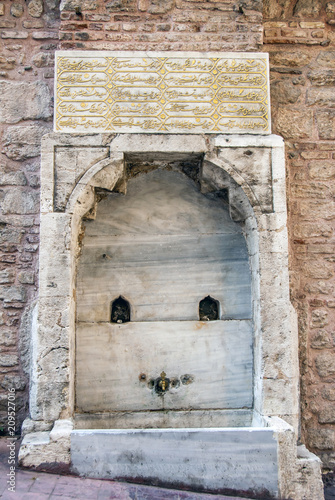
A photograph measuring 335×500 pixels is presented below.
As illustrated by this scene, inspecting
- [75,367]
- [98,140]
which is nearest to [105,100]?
[98,140]

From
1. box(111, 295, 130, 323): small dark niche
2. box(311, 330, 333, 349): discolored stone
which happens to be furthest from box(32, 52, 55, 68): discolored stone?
box(311, 330, 333, 349): discolored stone

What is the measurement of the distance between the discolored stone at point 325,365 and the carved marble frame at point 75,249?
301mm

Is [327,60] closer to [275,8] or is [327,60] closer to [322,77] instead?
[322,77]

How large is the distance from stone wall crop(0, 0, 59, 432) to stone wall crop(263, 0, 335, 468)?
1.84m

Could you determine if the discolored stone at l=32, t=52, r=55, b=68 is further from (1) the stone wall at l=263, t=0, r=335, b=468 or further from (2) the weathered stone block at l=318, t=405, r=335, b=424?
(2) the weathered stone block at l=318, t=405, r=335, b=424

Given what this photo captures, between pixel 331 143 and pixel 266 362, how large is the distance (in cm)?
186

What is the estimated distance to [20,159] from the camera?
3.70 meters

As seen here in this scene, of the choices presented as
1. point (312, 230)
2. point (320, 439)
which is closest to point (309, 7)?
point (312, 230)

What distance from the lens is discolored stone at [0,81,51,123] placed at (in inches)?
147

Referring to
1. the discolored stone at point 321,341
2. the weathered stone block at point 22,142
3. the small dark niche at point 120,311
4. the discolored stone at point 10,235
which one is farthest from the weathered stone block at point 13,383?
the discolored stone at point 321,341

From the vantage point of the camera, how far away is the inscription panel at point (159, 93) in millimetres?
3342

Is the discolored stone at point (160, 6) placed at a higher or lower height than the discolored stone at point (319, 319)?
higher

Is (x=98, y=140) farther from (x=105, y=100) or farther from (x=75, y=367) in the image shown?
(x=75, y=367)

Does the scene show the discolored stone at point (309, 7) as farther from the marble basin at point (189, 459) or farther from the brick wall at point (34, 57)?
the marble basin at point (189, 459)
